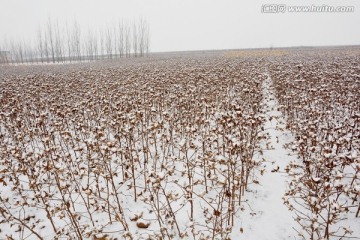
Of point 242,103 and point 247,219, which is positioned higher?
point 242,103

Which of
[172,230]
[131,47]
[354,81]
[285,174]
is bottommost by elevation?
[172,230]

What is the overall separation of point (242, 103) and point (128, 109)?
5.06m

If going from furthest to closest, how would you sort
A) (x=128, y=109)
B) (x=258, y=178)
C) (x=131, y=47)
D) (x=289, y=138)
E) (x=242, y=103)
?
1. (x=131, y=47)
2. (x=242, y=103)
3. (x=128, y=109)
4. (x=289, y=138)
5. (x=258, y=178)

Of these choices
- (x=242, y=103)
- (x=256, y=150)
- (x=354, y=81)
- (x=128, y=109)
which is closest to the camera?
(x=256, y=150)

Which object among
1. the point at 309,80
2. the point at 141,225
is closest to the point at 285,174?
the point at 141,225

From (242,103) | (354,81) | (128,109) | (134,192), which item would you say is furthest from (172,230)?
(354,81)

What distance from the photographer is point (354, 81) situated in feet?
42.8

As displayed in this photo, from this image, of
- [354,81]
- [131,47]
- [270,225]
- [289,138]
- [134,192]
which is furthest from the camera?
[131,47]

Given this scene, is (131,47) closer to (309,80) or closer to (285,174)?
(309,80)

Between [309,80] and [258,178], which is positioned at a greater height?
[309,80]

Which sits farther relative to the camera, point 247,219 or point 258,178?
point 258,178

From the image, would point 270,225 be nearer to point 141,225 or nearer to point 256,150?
point 141,225

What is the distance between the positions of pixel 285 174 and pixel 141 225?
13.6ft

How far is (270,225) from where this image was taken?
4742 millimetres
